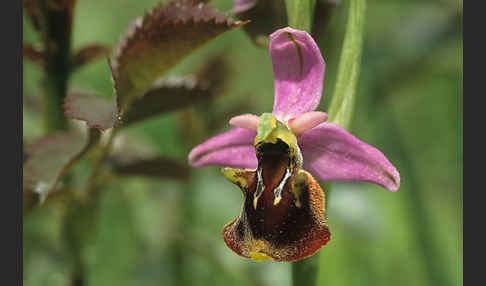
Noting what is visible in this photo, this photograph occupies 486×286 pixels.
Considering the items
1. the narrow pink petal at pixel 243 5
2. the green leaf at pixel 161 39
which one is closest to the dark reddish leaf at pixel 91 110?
the green leaf at pixel 161 39

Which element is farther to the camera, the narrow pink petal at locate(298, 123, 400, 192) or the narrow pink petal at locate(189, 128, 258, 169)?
the narrow pink petal at locate(189, 128, 258, 169)

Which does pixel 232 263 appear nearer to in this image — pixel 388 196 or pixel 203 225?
pixel 203 225

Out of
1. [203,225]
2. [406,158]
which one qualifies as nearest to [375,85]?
[406,158]

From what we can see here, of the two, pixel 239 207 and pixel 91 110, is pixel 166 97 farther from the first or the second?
pixel 239 207

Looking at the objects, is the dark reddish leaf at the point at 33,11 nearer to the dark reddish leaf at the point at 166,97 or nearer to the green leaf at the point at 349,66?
the dark reddish leaf at the point at 166,97

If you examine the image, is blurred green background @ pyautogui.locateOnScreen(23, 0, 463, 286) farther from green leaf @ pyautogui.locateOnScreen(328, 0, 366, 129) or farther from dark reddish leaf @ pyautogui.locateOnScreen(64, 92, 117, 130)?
dark reddish leaf @ pyautogui.locateOnScreen(64, 92, 117, 130)

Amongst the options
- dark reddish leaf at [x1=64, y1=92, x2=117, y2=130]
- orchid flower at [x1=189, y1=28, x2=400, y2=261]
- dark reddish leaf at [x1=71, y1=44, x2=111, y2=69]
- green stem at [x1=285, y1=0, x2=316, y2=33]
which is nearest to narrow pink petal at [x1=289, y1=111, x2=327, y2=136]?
orchid flower at [x1=189, y1=28, x2=400, y2=261]

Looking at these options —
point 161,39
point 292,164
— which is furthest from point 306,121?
point 161,39
